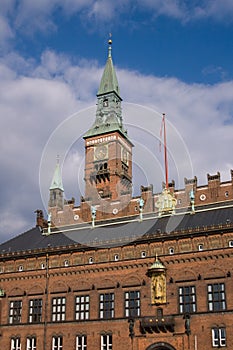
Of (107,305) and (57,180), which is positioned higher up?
(57,180)

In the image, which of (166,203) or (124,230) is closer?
(124,230)

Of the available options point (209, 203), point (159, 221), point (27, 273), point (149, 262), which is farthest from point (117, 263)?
point (209, 203)

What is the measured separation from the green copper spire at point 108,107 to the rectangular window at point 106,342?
129 feet

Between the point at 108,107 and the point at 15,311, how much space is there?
138ft

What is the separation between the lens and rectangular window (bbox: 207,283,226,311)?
43562 millimetres

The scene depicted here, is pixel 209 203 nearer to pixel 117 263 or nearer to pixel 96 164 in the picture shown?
pixel 117 263

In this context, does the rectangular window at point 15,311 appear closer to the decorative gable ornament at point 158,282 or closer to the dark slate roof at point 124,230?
the dark slate roof at point 124,230

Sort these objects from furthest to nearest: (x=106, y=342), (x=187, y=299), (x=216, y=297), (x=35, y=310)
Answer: (x=35, y=310) < (x=106, y=342) < (x=187, y=299) < (x=216, y=297)

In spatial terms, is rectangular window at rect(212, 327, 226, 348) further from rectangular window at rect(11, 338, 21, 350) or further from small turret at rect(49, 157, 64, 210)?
small turret at rect(49, 157, 64, 210)

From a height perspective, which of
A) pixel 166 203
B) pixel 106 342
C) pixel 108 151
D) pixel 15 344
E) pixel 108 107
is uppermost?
pixel 108 107

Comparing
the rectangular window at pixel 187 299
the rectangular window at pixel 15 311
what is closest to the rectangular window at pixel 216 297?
the rectangular window at pixel 187 299

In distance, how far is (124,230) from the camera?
54156 millimetres

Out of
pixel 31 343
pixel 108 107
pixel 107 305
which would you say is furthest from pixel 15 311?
pixel 108 107

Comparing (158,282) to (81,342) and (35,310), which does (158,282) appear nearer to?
(81,342)
